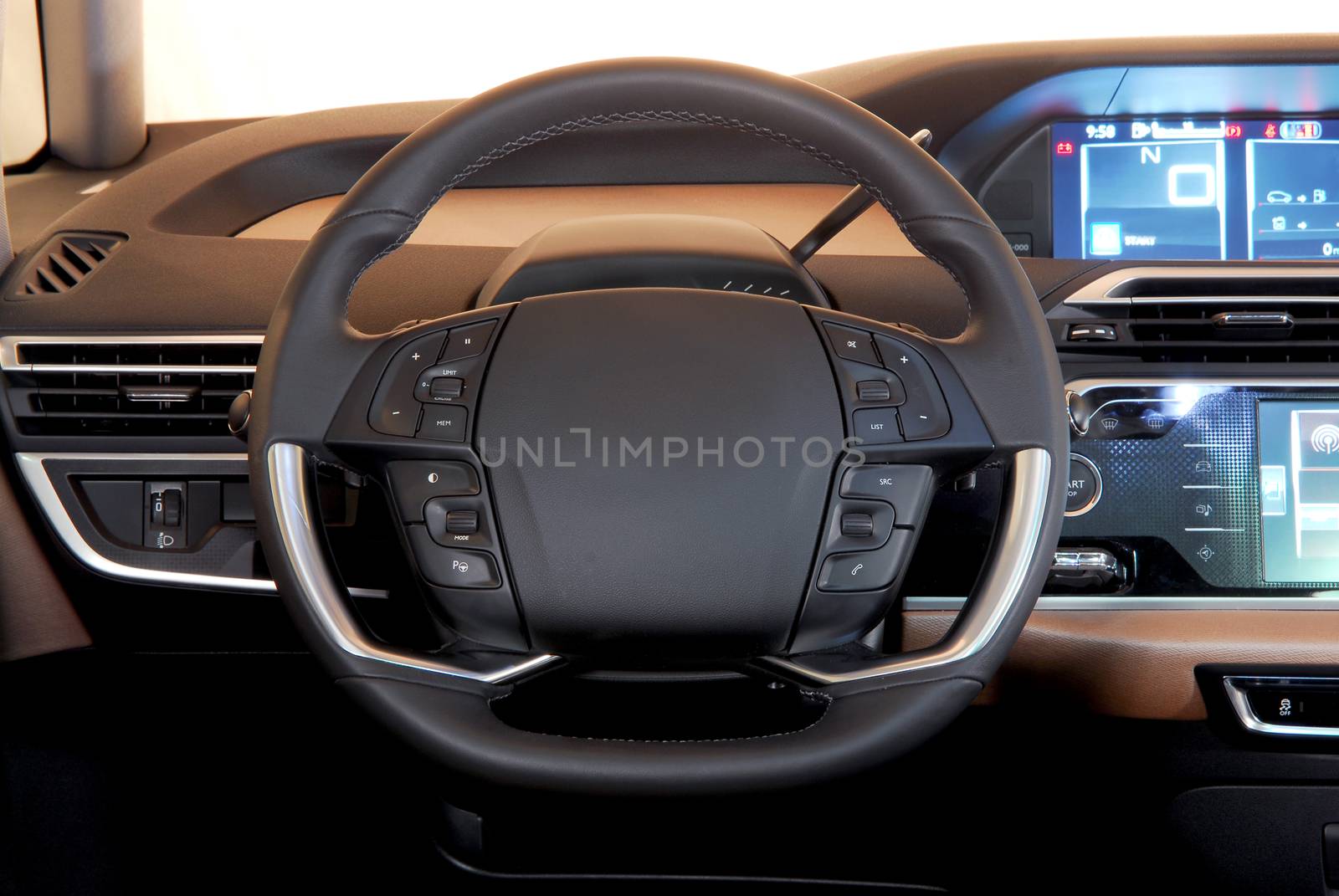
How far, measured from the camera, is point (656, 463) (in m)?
0.70

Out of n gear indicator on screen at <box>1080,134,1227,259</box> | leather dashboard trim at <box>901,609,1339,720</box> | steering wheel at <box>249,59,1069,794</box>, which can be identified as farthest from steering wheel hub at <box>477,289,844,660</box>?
n gear indicator on screen at <box>1080,134,1227,259</box>

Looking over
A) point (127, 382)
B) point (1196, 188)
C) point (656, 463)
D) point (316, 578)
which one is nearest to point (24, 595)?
point (127, 382)

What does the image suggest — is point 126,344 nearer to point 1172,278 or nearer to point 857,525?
point 857,525

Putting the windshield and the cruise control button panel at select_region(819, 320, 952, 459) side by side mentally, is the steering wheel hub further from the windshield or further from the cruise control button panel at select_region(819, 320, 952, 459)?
the windshield

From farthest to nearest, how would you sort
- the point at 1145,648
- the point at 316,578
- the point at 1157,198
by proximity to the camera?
the point at 1157,198 < the point at 1145,648 < the point at 316,578

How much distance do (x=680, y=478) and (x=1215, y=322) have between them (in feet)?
1.92

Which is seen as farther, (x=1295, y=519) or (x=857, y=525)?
(x=1295, y=519)

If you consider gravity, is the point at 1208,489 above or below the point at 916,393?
below

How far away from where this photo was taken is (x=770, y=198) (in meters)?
1.25

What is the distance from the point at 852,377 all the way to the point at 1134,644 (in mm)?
442

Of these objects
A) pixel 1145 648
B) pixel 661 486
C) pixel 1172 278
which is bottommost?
pixel 1145 648

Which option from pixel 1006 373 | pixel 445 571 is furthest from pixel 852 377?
pixel 445 571

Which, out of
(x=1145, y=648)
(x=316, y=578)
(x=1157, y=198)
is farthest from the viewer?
(x=1157, y=198)

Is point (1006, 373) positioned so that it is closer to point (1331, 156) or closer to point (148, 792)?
point (1331, 156)
